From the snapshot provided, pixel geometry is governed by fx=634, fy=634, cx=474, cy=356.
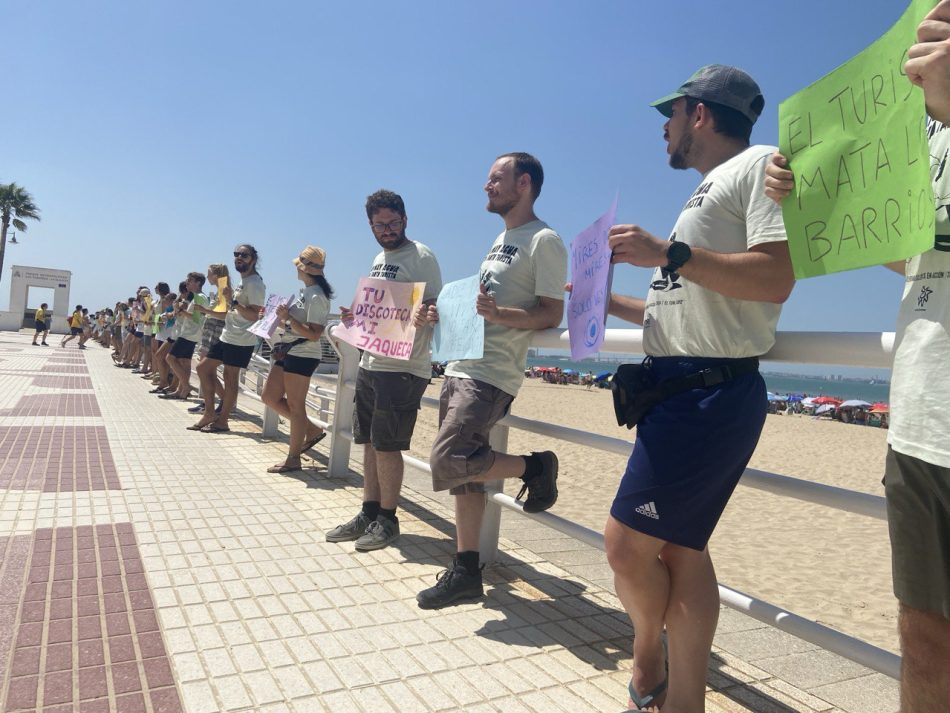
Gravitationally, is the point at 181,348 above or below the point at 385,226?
below

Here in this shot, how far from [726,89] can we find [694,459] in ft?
3.75

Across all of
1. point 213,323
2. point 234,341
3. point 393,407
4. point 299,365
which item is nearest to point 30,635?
point 393,407

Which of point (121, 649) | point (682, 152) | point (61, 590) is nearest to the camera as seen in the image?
point (682, 152)

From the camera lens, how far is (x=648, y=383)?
2000 mm

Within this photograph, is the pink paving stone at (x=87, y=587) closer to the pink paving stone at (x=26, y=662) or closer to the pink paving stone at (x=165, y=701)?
the pink paving stone at (x=26, y=662)

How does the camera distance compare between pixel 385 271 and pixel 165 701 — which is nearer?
pixel 165 701

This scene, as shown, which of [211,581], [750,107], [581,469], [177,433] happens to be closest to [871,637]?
[750,107]

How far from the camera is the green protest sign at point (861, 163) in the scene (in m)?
1.20

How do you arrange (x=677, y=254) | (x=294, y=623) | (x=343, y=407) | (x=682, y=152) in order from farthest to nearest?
(x=343, y=407) → (x=294, y=623) → (x=682, y=152) → (x=677, y=254)

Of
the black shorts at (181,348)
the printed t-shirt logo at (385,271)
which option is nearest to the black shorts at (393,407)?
the printed t-shirt logo at (385,271)

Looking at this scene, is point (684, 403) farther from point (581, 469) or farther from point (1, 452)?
point (581, 469)

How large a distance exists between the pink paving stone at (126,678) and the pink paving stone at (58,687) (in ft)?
0.43

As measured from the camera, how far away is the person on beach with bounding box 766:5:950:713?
115cm

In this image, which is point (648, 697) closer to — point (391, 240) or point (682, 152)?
point (682, 152)
